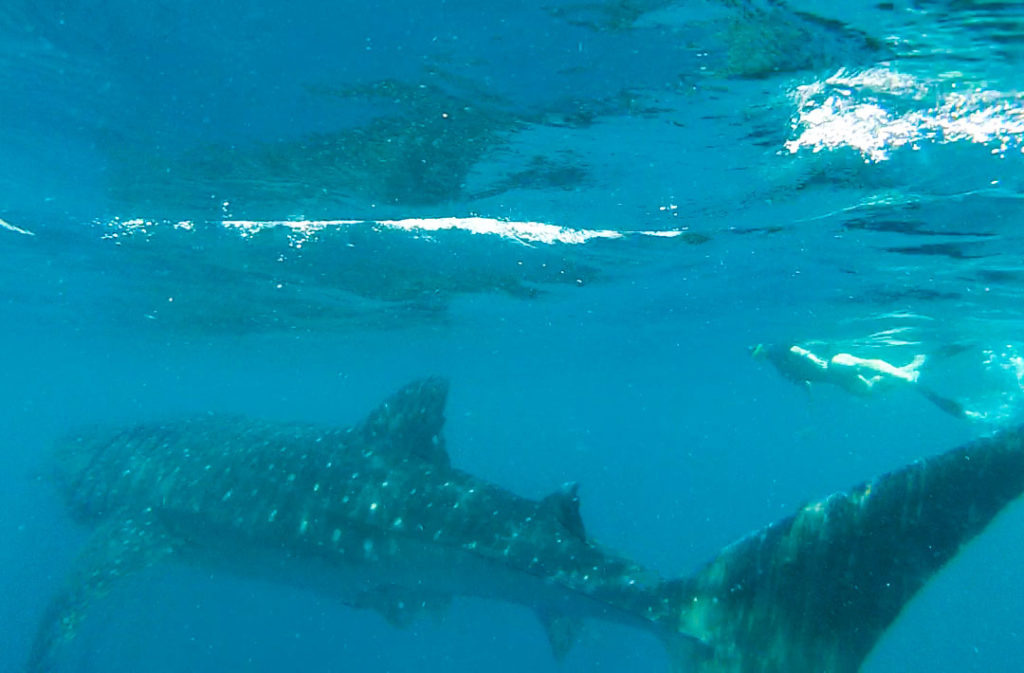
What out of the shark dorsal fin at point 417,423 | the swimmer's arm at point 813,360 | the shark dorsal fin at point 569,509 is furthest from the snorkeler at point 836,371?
the shark dorsal fin at point 569,509

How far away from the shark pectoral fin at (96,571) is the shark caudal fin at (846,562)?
10832mm

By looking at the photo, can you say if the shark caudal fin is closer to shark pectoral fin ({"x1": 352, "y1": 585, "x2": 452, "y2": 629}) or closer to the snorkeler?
shark pectoral fin ({"x1": 352, "y1": 585, "x2": 452, "y2": 629})

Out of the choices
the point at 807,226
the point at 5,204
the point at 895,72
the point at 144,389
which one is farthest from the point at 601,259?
the point at 144,389

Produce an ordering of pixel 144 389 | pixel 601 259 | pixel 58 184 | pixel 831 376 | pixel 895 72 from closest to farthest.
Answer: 1. pixel 895 72
2. pixel 58 184
3. pixel 601 259
4. pixel 831 376
5. pixel 144 389

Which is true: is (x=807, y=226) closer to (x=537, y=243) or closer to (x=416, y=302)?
(x=537, y=243)

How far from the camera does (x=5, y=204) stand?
1667 centimetres

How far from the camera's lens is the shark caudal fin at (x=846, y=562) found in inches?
192

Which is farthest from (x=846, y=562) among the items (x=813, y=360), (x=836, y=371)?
(x=836, y=371)

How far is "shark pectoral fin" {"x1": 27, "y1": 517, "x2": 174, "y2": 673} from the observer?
11.5 m

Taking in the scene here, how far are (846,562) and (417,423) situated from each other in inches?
269

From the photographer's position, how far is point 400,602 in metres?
10.9

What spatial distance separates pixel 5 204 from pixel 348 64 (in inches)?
494

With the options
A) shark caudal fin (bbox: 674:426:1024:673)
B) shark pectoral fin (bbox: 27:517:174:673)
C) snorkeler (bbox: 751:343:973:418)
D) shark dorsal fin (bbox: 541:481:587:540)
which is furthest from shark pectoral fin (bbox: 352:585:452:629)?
snorkeler (bbox: 751:343:973:418)

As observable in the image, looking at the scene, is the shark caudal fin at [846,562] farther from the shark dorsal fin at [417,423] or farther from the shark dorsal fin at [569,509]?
the shark dorsal fin at [417,423]
